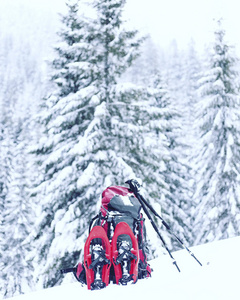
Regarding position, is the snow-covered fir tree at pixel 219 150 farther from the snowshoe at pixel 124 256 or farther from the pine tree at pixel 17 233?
the snowshoe at pixel 124 256

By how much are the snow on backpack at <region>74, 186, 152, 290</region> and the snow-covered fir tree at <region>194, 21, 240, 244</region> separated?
1274 cm

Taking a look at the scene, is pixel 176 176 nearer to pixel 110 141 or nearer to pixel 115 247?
pixel 110 141

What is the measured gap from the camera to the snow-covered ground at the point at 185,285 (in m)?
3.05

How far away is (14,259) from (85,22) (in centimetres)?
1806

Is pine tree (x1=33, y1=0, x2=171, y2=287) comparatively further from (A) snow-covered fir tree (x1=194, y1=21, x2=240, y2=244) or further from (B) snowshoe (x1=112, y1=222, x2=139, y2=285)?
(B) snowshoe (x1=112, y1=222, x2=139, y2=285)

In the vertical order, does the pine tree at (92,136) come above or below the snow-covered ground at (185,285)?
above

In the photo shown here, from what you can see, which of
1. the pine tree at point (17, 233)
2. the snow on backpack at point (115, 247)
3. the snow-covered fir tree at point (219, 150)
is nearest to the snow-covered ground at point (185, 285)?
the snow on backpack at point (115, 247)

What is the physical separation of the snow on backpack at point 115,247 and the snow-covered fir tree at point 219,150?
12740mm

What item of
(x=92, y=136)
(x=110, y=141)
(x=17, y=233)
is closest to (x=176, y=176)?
(x=110, y=141)

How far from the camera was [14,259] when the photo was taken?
22.6m

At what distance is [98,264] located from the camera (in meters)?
3.49

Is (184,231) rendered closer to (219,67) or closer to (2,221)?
(219,67)

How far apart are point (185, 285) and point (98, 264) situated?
996mm

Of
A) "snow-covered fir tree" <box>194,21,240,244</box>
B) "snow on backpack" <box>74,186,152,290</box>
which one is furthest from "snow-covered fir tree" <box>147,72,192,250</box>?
"snow on backpack" <box>74,186,152,290</box>
